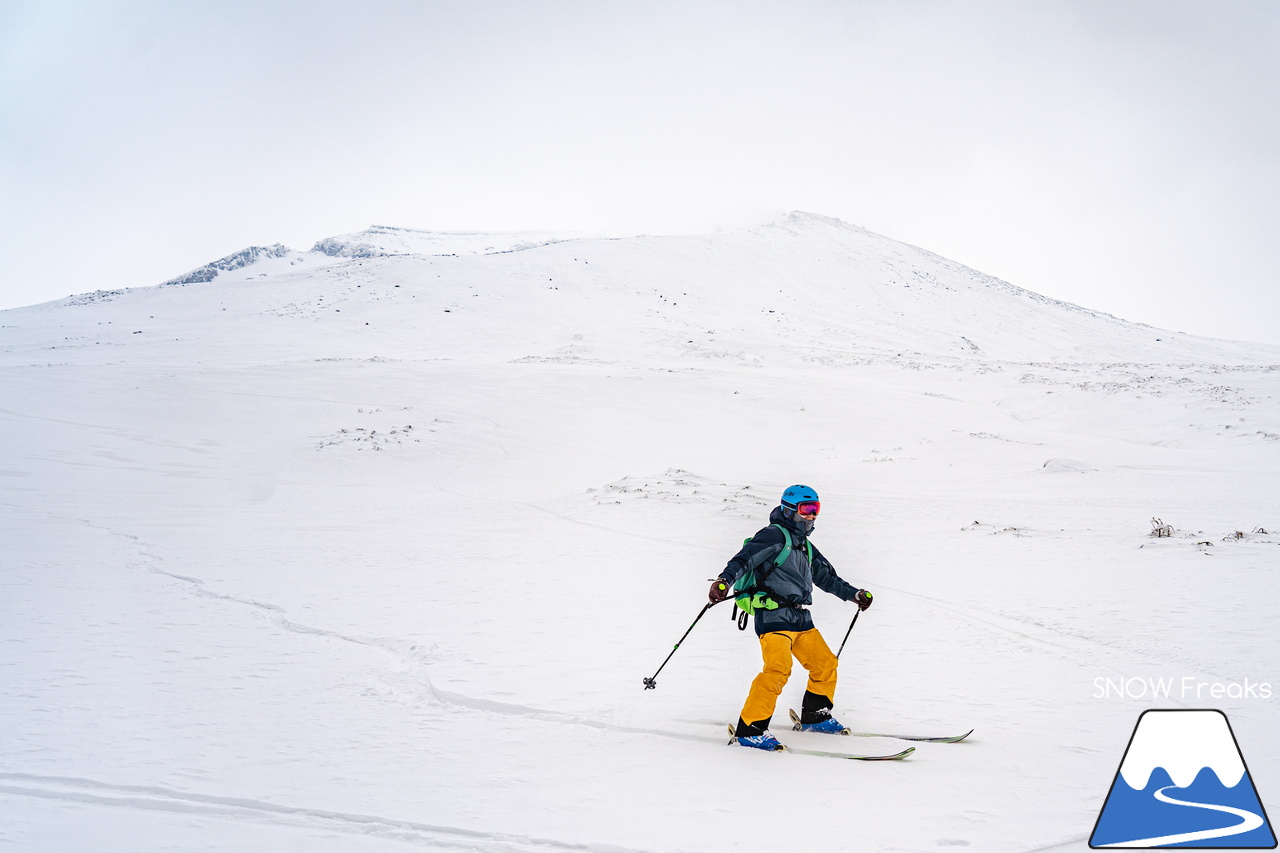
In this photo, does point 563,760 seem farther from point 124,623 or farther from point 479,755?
point 124,623

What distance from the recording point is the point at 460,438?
22.5 meters

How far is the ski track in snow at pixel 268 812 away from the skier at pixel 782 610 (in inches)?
62.3

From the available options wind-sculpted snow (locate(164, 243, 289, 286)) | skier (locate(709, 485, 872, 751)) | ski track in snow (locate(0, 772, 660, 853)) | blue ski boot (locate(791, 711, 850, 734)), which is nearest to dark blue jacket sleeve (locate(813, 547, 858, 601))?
skier (locate(709, 485, 872, 751))

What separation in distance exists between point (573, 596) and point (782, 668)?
4.39 meters

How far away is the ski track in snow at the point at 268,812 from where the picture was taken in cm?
356

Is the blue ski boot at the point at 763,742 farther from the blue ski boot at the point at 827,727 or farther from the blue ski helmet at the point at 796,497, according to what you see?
the blue ski helmet at the point at 796,497

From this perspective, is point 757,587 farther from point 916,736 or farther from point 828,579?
point 916,736

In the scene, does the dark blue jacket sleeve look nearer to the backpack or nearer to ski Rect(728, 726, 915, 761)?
the backpack

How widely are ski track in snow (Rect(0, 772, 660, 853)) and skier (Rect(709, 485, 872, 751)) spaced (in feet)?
5.19

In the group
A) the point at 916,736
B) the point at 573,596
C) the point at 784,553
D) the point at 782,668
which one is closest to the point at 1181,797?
Result: the point at 916,736

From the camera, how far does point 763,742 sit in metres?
4.83

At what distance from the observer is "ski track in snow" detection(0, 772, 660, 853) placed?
3561 mm

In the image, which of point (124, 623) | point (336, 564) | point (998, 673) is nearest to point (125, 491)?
point (336, 564)

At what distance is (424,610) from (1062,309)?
73.4m
